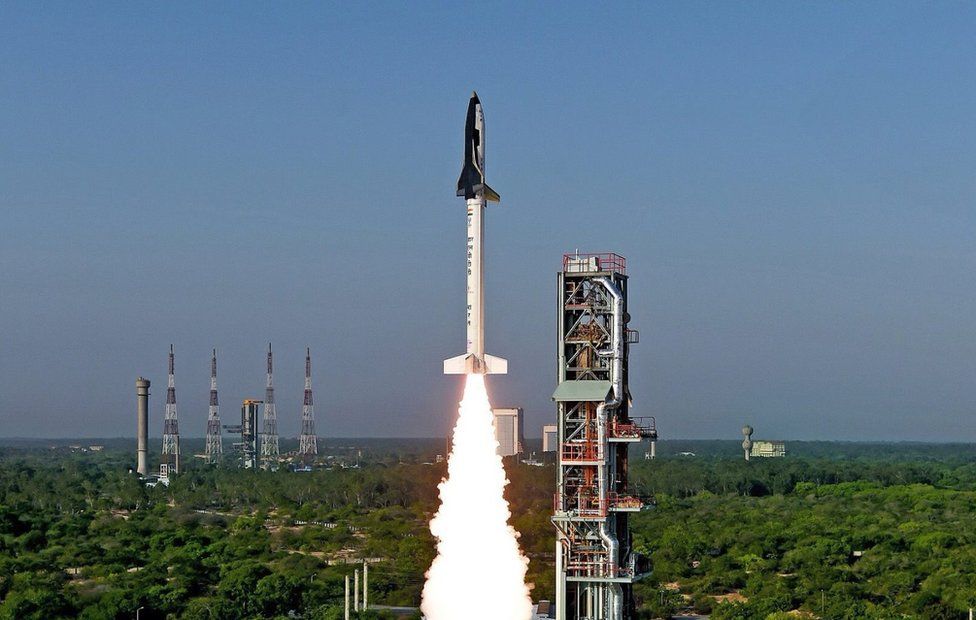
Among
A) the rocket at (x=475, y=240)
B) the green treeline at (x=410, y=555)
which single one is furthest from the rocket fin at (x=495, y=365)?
the green treeline at (x=410, y=555)

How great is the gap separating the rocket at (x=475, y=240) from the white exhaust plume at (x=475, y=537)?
861mm

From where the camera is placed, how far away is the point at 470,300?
6375 cm

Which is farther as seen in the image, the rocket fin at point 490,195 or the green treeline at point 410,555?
the green treeline at point 410,555

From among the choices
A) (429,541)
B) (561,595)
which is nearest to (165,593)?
(429,541)

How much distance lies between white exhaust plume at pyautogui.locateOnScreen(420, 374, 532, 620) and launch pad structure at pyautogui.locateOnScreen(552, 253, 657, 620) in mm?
4256

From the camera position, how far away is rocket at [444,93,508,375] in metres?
63.2

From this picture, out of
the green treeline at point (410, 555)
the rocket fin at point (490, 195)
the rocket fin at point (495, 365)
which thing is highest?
the rocket fin at point (490, 195)

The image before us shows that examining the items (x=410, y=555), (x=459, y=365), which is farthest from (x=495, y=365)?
(x=410, y=555)

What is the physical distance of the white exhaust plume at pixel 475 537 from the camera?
62.7 metres

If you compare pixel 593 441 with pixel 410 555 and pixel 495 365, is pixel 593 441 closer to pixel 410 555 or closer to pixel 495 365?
pixel 495 365

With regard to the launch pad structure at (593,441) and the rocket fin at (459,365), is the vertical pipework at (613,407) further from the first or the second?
the rocket fin at (459,365)

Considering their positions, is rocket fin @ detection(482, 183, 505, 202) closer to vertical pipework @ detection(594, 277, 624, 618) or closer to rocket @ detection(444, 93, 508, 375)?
rocket @ detection(444, 93, 508, 375)

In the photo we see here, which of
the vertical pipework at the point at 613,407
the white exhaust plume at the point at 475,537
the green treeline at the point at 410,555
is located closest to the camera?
the vertical pipework at the point at 613,407

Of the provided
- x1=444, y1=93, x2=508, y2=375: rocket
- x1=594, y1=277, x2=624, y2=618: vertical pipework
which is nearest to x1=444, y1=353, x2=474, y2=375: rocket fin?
x1=444, y1=93, x2=508, y2=375: rocket
